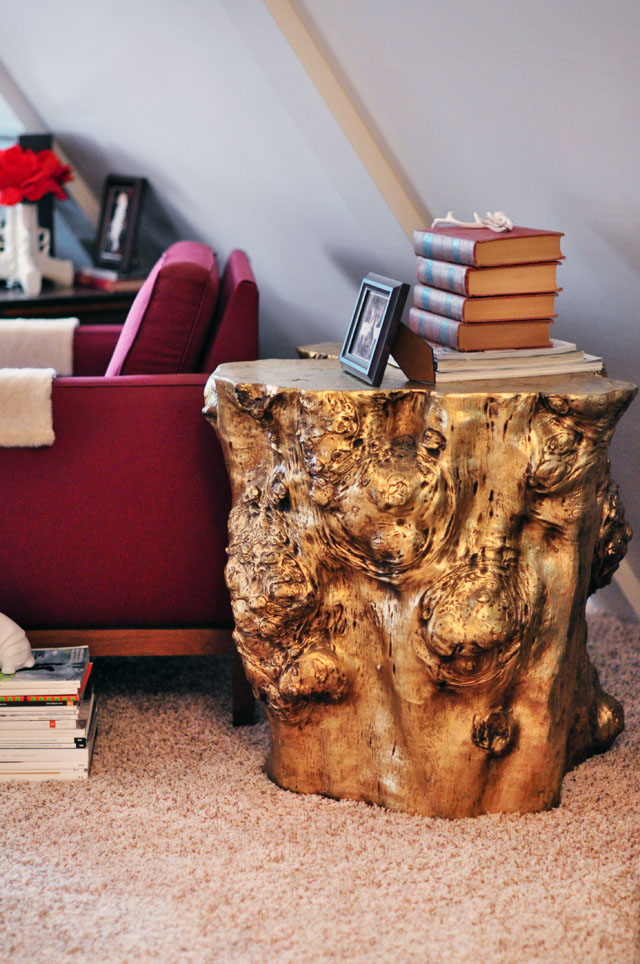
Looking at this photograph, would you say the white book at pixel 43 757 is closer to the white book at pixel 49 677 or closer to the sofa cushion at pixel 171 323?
the white book at pixel 49 677

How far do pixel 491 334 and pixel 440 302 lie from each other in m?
0.12

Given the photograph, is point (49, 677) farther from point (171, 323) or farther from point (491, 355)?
point (491, 355)

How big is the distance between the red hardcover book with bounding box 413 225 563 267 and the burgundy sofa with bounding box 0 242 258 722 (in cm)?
43

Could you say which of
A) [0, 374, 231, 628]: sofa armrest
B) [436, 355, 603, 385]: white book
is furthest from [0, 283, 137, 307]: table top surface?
[436, 355, 603, 385]: white book

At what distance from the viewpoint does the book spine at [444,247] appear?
162 centimetres

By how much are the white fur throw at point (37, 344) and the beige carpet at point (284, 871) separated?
115 cm

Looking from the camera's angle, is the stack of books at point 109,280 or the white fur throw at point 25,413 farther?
the stack of books at point 109,280

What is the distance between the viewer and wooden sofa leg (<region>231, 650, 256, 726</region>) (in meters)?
1.94

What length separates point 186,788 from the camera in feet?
5.76

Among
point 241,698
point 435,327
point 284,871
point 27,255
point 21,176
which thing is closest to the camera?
point 284,871

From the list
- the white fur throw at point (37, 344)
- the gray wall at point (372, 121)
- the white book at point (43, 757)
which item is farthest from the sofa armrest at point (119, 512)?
the white fur throw at point (37, 344)

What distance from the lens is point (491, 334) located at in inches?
65.7

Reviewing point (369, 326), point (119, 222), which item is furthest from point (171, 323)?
point (119, 222)

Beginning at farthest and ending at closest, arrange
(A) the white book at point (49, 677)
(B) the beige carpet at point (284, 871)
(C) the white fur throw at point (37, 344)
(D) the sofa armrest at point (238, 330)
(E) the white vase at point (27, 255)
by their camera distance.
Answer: (E) the white vase at point (27, 255)
(C) the white fur throw at point (37, 344)
(D) the sofa armrest at point (238, 330)
(A) the white book at point (49, 677)
(B) the beige carpet at point (284, 871)
